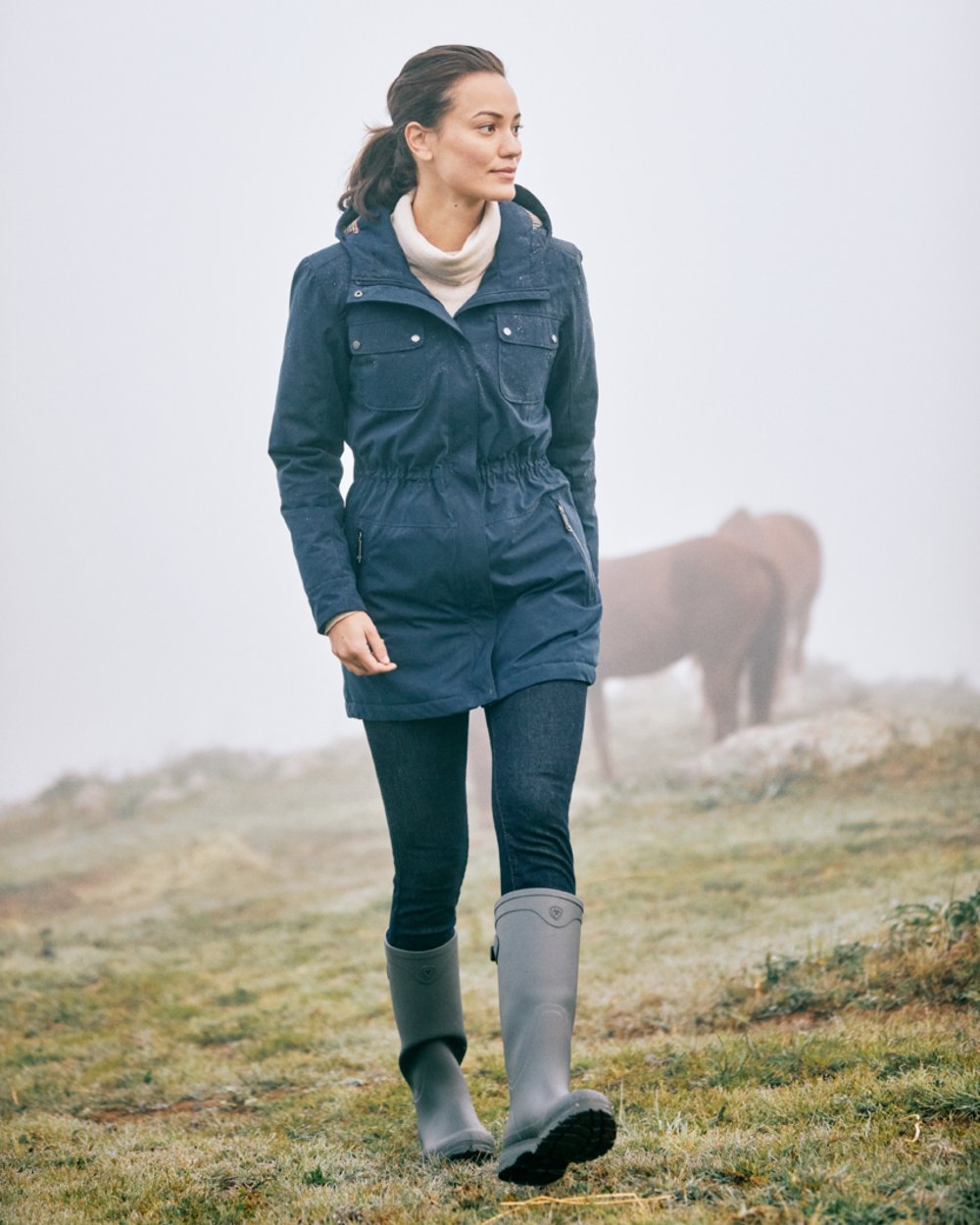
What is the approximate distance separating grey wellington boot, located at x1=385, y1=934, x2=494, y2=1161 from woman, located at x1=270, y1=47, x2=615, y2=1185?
23mm

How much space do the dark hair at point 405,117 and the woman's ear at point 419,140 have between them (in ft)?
0.05

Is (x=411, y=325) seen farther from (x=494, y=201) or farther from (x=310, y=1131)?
(x=310, y=1131)

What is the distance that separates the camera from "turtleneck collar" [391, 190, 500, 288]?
8.30 feet

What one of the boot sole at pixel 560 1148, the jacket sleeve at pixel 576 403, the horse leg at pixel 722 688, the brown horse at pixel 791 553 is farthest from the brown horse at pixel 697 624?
the boot sole at pixel 560 1148

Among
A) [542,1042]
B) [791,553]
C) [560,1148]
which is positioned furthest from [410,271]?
[791,553]

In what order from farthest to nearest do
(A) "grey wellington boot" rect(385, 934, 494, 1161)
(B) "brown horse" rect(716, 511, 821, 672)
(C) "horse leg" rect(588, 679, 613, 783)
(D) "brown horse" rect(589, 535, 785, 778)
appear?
1. (B) "brown horse" rect(716, 511, 821, 672)
2. (C) "horse leg" rect(588, 679, 613, 783)
3. (D) "brown horse" rect(589, 535, 785, 778)
4. (A) "grey wellington boot" rect(385, 934, 494, 1161)

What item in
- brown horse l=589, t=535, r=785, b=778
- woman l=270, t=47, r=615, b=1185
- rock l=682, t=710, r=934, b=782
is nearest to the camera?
woman l=270, t=47, r=615, b=1185

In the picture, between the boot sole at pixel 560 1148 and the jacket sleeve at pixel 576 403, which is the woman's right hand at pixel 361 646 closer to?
the jacket sleeve at pixel 576 403

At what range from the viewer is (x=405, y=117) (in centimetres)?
263

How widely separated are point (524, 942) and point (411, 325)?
3.41 feet

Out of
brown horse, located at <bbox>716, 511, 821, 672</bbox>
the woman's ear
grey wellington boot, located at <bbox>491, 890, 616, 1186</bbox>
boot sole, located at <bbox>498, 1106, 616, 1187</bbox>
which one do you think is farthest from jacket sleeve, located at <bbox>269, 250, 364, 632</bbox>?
brown horse, located at <bbox>716, 511, 821, 672</bbox>

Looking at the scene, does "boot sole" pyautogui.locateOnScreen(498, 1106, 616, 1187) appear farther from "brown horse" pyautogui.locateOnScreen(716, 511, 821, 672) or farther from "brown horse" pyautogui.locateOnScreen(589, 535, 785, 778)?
"brown horse" pyautogui.locateOnScreen(716, 511, 821, 672)

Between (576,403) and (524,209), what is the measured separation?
14.5 inches

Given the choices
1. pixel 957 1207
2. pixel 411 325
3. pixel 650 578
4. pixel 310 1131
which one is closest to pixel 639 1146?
pixel 957 1207
